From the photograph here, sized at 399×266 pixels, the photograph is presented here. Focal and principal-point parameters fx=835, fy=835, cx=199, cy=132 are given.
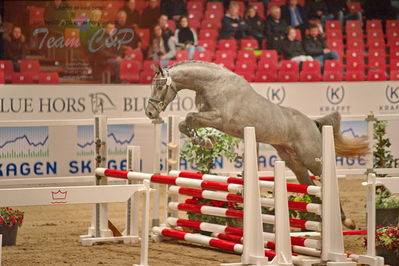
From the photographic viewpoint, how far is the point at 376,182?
19.5 ft

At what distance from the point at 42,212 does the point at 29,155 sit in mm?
965

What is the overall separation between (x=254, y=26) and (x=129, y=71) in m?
2.69

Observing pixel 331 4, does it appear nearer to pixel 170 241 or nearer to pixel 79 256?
pixel 170 241

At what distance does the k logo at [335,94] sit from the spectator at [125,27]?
3047 millimetres

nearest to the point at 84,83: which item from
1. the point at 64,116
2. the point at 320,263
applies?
the point at 64,116

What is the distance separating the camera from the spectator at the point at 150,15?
42.2 feet

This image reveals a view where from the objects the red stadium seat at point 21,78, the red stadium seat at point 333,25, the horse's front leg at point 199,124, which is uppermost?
the red stadium seat at point 333,25

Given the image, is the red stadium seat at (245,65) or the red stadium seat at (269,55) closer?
the red stadium seat at (245,65)

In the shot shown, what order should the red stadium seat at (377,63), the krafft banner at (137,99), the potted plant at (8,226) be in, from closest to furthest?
the potted plant at (8,226) → the krafft banner at (137,99) → the red stadium seat at (377,63)

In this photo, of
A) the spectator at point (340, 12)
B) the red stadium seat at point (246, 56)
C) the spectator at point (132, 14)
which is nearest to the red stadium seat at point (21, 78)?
the spectator at point (132, 14)

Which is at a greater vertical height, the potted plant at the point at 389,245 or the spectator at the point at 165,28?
the spectator at the point at 165,28

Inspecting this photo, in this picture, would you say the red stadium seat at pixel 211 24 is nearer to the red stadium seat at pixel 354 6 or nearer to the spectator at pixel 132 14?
the spectator at pixel 132 14

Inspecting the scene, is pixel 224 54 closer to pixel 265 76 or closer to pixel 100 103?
pixel 265 76

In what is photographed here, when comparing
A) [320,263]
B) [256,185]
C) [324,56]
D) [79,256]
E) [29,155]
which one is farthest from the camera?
[324,56]
